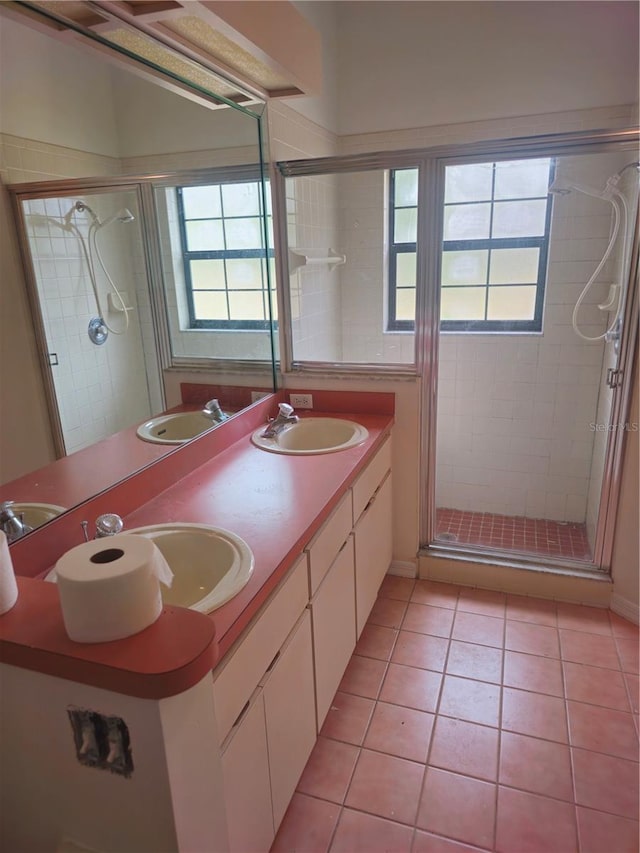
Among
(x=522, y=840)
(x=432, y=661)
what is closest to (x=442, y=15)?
(x=432, y=661)

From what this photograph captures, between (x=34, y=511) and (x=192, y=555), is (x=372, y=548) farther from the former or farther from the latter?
(x=34, y=511)

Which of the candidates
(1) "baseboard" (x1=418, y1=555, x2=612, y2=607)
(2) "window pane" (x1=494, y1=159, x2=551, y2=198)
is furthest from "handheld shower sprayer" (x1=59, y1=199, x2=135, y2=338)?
(2) "window pane" (x1=494, y1=159, x2=551, y2=198)

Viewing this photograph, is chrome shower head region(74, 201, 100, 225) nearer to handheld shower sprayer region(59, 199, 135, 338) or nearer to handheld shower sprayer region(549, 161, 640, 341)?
handheld shower sprayer region(59, 199, 135, 338)

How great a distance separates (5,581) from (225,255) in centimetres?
159

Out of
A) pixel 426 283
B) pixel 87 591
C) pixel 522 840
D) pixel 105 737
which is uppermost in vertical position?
pixel 426 283

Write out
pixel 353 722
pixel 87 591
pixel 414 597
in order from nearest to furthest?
pixel 87 591 < pixel 353 722 < pixel 414 597

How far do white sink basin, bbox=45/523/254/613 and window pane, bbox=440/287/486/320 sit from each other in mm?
2150

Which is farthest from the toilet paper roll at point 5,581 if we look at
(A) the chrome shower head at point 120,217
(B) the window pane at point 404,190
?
(B) the window pane at point 404,190

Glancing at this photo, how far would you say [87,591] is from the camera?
79 centimetres

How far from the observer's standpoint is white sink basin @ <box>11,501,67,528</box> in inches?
48.5

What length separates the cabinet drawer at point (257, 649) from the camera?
1.09 metres

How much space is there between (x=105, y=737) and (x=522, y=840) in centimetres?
127

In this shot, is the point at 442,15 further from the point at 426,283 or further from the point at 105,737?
the point at 105,737

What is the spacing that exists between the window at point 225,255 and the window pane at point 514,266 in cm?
133
